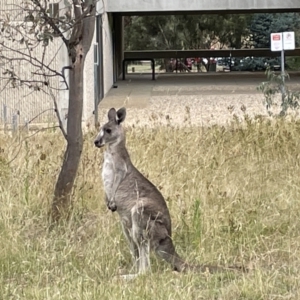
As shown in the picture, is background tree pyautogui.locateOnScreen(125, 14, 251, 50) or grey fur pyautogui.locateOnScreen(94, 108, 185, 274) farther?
background tree pyautogui.locateOnScreen(125, 14, 251, 50)

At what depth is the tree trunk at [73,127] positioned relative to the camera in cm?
684

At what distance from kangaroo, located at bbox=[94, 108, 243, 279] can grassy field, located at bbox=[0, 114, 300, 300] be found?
162 millimetres

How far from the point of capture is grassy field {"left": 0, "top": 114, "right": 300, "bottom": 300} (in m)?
5.23

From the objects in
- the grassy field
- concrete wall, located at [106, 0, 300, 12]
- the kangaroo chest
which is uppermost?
concrete wall, located at [106, 0, 300, 12]

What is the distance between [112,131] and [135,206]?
71cm

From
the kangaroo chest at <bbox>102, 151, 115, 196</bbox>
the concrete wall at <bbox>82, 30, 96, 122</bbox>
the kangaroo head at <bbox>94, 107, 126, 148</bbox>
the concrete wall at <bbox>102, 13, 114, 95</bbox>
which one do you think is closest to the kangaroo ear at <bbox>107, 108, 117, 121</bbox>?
the kangaroo head at <bbox>94, 107, 126, 148</bbox>

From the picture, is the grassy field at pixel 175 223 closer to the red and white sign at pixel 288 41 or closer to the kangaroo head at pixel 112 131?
the kangaroo head at pixel 112 131

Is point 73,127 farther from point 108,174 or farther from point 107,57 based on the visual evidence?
point 107,57

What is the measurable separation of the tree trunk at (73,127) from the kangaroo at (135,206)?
1.02 meters

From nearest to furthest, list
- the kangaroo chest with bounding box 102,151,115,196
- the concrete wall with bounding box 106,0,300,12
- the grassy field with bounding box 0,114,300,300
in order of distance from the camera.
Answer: the grassy field with bounding box 0,114,300,300 < the kangaroo chest with bounding box 102,151,115,196 < the concrete wall with bounding box 106,0,300,12

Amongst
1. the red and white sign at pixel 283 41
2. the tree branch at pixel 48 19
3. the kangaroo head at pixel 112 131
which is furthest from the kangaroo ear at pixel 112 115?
the red and white sign at pixel 283 41

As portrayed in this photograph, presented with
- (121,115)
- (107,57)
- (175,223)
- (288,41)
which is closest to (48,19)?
(121,115)

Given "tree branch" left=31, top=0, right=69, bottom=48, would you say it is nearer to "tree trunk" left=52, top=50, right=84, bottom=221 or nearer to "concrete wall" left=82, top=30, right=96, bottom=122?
"tree trunk" left=52, top=50, right=84, bottom=221

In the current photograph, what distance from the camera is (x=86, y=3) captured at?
6648mm
